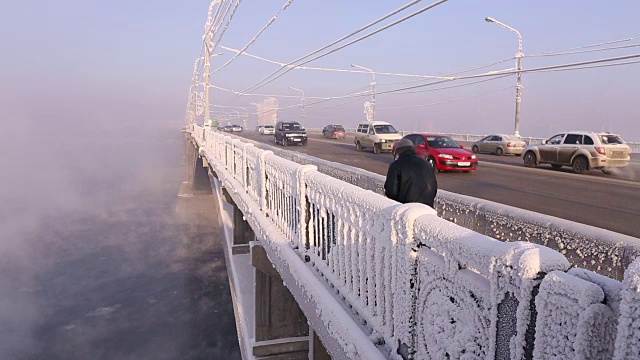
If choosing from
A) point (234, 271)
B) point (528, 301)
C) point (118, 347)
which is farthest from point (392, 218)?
point (118, 347)

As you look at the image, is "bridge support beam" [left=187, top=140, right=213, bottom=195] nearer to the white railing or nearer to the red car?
the red car

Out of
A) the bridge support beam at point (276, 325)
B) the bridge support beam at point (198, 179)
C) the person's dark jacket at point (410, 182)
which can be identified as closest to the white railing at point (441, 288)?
the person's dark jacket at point (410, 182)

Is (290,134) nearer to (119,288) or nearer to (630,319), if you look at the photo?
(119,288)

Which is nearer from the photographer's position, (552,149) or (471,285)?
(471,285)

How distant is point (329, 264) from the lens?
4062mm

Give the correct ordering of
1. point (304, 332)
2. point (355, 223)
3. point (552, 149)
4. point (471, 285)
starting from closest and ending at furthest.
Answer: point (471, 285) → point (355, 223) → point (304, 332) → point (552, 149)

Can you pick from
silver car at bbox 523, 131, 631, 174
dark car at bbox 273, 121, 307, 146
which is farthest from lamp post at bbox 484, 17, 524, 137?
dark car at bbox 273, 121, 307, 146

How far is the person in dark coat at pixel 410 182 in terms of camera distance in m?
4.88

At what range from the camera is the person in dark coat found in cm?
488

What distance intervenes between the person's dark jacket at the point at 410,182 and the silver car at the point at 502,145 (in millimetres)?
25567

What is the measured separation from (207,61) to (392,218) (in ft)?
78.6

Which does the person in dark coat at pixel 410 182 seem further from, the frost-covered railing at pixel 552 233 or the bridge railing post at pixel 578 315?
the bridge railing post at pixel 578 315

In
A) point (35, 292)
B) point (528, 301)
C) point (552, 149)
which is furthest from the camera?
point (35, 292)

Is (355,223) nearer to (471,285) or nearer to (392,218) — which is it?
(392,218)
